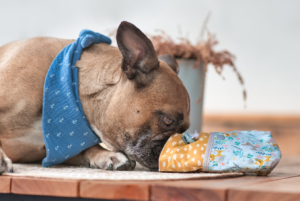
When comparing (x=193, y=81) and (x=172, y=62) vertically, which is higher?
(x=172, y=62)

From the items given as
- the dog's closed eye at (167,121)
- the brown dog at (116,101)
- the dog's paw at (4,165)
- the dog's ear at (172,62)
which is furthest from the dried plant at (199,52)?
the dog's paw at (4,165)

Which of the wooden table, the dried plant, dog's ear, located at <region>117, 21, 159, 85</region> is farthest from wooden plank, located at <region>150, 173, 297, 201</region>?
the dried plant

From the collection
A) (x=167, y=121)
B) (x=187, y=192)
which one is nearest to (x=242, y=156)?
(x=167, y=121)

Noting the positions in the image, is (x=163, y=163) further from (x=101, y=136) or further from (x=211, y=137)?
(x=101, y=136)

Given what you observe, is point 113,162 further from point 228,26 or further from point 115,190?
point 228,26

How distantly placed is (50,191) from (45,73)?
666 mm

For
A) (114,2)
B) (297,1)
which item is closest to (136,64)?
(114,2)

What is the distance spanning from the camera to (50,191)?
34.7 inches

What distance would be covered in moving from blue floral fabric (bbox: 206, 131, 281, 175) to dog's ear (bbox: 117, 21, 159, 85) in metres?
0.38

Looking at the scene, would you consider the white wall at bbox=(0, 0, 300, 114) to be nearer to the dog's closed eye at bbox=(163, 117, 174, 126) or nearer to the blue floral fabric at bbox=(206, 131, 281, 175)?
the dog's closed eye at bbox=(163, 117, 174, 126)

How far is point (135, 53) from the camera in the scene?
4.28 feet

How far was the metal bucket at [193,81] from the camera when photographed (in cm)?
204

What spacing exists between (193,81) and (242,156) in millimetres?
1026

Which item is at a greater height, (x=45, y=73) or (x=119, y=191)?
(x=45, y=73)
